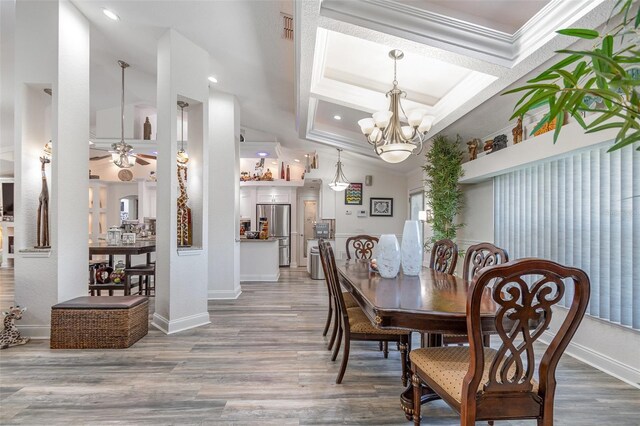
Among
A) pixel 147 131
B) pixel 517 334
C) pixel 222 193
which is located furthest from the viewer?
pixel 147 131

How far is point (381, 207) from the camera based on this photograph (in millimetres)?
8164

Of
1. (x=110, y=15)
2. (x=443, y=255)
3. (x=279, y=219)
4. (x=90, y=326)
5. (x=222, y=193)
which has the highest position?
(x=110, y=15)

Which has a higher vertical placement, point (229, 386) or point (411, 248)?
point (411, 248)

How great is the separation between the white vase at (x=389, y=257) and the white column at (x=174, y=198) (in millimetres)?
2269

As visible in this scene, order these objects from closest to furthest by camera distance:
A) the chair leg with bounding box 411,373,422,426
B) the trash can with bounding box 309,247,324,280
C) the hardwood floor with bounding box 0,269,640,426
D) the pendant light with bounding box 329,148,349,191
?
the chair leg with bounding box 411,373,422,426
the hardwood floor with bounding box 0,269,640,426
the trash can with bounding box 309,247,324,280
the pendant light with bounding box 329,148,349,191

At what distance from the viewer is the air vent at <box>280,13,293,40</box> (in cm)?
290

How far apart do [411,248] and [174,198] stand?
253 cm

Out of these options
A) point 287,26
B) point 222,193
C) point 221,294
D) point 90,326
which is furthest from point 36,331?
point 287,26

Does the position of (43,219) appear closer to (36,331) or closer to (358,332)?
(36,331)

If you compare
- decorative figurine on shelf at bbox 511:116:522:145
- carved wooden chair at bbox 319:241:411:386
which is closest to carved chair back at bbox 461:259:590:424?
carved wooden chair at bbox 319:241:411:386

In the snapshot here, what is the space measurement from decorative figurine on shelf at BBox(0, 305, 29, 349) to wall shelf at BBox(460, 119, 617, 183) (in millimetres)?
5122

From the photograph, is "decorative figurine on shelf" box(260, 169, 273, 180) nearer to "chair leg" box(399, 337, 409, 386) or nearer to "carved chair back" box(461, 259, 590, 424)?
"chair leg" box(399, 337, 409, 386)

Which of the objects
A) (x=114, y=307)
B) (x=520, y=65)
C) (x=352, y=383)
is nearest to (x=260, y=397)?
(x=352, y=383)

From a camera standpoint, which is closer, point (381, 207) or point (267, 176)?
point (381, 207)
